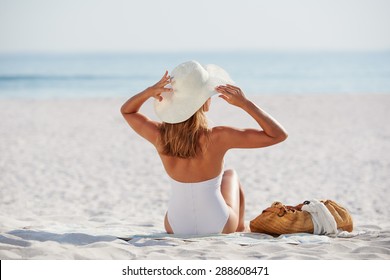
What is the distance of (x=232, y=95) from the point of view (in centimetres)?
331

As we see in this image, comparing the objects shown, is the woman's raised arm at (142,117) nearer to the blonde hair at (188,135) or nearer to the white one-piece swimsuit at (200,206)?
the blonde hair at (188,135)

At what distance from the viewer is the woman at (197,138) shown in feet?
10.9

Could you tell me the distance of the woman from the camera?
332 cm

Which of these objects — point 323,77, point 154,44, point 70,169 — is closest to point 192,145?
point 70,169

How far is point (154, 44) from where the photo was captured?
57312 millimetres

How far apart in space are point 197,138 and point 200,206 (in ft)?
1.37

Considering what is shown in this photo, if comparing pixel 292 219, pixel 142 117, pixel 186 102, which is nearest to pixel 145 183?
pixel 142 117

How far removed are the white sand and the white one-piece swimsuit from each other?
0.41ft

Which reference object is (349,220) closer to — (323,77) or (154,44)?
(323,77)

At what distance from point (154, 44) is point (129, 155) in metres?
50.5

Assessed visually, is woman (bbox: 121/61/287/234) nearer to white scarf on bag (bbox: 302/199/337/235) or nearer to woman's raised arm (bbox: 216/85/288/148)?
woman's raised arm (bbox: 216/85/288/148)

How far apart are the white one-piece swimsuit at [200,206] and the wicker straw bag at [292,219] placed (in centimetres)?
26

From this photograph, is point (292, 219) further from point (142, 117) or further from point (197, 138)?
point (142, 117)

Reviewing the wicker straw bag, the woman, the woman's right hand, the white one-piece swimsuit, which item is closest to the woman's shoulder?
the woman
